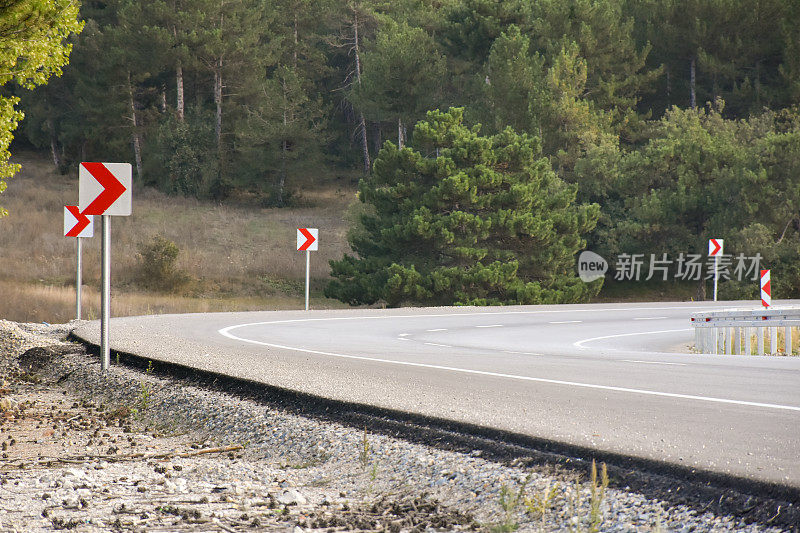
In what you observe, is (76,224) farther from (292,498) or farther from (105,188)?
(292,498)

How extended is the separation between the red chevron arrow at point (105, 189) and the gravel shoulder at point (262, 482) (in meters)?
2.86

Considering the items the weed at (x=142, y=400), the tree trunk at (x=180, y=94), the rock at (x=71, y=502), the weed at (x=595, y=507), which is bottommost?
the weed at (x=142, y=400)

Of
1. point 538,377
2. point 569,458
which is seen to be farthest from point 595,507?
point 538,377

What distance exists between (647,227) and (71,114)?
46.9 metres

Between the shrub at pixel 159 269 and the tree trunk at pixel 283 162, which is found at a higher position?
the tree trunk at pixel 283 162

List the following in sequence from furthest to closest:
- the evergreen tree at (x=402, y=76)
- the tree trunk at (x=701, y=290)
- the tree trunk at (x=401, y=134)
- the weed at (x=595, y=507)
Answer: the tree trunk at (x=401, y=134), the evergreen tree at (x=402, y=76), the tree trunk at (x=701, y=290), the weed at (x=595, y=507)

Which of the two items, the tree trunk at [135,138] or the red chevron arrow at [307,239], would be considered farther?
the tree trunk at [135,138]

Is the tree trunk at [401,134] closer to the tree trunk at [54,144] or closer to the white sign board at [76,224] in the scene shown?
the tree trunk at [54,144]

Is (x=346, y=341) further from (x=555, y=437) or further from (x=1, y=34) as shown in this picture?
(x=555, y=437)

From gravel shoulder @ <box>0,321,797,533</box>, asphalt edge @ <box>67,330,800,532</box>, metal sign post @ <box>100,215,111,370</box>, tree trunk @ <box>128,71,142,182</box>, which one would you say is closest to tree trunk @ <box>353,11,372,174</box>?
tree trunk @ <box>128,71,142,182</box>

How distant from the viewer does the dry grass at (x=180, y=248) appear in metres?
39.0

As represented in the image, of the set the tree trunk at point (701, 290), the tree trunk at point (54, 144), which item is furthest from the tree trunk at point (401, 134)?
the tree trunk at point (54, 144)

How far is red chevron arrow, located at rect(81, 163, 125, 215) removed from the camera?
11578 millimetres

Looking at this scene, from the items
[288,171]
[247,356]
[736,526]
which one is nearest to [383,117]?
[288,171]
